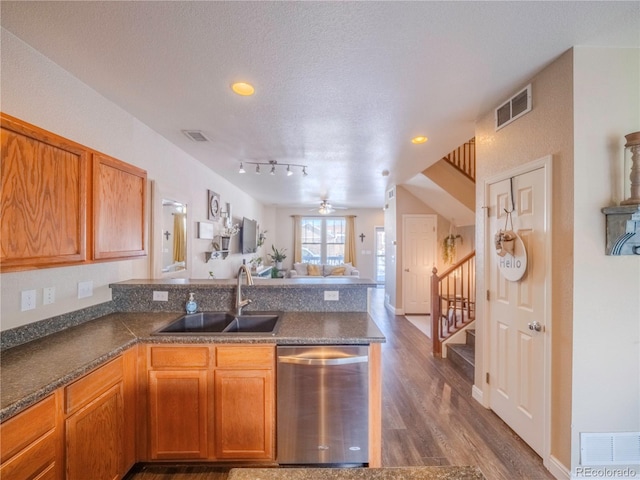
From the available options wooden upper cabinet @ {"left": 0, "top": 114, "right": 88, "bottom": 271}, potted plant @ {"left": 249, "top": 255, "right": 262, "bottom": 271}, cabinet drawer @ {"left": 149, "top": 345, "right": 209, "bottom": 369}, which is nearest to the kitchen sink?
cabinet drawer @ {"left": 149, "top": 345, "right": 209, "bottom": 369}

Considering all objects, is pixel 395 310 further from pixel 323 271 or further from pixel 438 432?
pixel 438 432

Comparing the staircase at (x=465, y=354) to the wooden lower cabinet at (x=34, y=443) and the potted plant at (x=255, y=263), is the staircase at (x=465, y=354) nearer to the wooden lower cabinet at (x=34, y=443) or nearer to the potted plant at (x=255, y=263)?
the wooden lower cabinet at (x=34, y=443)

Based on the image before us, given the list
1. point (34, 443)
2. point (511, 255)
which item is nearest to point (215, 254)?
point (34, 443)

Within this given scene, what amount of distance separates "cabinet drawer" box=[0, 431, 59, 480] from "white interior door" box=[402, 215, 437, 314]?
539 centimetres

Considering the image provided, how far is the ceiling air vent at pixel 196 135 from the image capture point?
285cm

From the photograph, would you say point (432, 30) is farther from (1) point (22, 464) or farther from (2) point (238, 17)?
(1) point (22, 464)

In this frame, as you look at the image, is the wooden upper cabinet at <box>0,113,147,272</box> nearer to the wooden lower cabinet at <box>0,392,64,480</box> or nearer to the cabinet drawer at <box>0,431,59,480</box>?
the wooden lower cabinet at <box>0,392,64,480</box>

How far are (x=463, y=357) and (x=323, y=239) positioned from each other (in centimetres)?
639

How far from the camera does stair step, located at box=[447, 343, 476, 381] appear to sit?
3.12 meters

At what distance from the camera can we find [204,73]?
1.88m

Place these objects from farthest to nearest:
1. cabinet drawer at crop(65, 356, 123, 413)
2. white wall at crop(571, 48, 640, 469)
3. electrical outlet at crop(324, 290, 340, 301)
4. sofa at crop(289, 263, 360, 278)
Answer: sofa at crop(289, 263, 360, 278) → electrical outlet at crop(324, 290, 340, 301) → white wall at crop(571, 48, 640, 469) → cabinet drawer at crop(65, 356, 123, 413)

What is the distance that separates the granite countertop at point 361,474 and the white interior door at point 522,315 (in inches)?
63.3

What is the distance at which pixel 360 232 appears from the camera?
30.1 feet

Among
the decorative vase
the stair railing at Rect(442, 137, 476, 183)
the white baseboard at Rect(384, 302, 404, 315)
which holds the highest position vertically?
the stair railing at Rect(442, 137, 476, 183)
